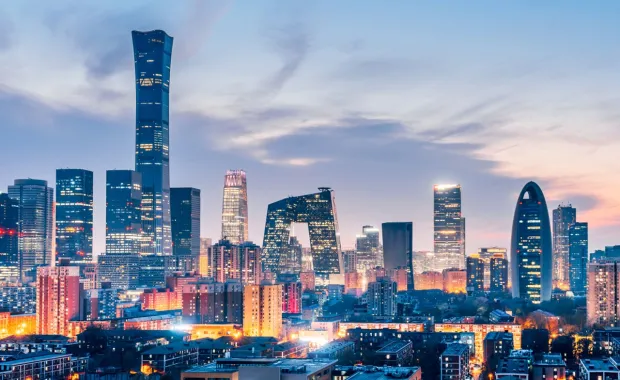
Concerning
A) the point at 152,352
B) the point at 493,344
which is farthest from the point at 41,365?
the point at 493,344

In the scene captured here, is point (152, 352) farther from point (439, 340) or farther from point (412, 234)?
point (412, 234)

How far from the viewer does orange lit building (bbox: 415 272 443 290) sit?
184075 millimetres

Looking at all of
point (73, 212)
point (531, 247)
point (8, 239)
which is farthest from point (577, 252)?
point (8, 239)

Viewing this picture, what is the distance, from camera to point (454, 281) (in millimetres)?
179625

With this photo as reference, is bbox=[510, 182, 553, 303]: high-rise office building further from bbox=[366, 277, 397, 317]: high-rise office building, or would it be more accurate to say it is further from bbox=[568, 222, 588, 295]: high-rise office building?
bbox=[568, 222, 588, 295]: high-rise office building

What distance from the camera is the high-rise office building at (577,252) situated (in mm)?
183250

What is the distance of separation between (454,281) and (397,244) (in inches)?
683

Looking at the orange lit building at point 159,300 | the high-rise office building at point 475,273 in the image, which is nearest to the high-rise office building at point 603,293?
the orange lit building at point 159,300

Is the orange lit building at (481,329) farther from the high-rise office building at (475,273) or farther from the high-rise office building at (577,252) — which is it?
the high-rise office building at (577,252)

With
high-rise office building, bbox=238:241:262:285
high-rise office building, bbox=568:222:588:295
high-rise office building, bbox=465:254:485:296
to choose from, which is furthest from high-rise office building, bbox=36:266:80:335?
high-rise office building, bbox=568:222:588:295

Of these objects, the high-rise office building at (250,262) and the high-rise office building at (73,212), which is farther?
the high-rise office building at (73,212)

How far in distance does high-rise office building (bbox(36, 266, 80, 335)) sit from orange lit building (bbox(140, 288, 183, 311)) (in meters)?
25.2

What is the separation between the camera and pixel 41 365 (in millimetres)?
63906

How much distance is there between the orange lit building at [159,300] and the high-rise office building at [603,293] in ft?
175
